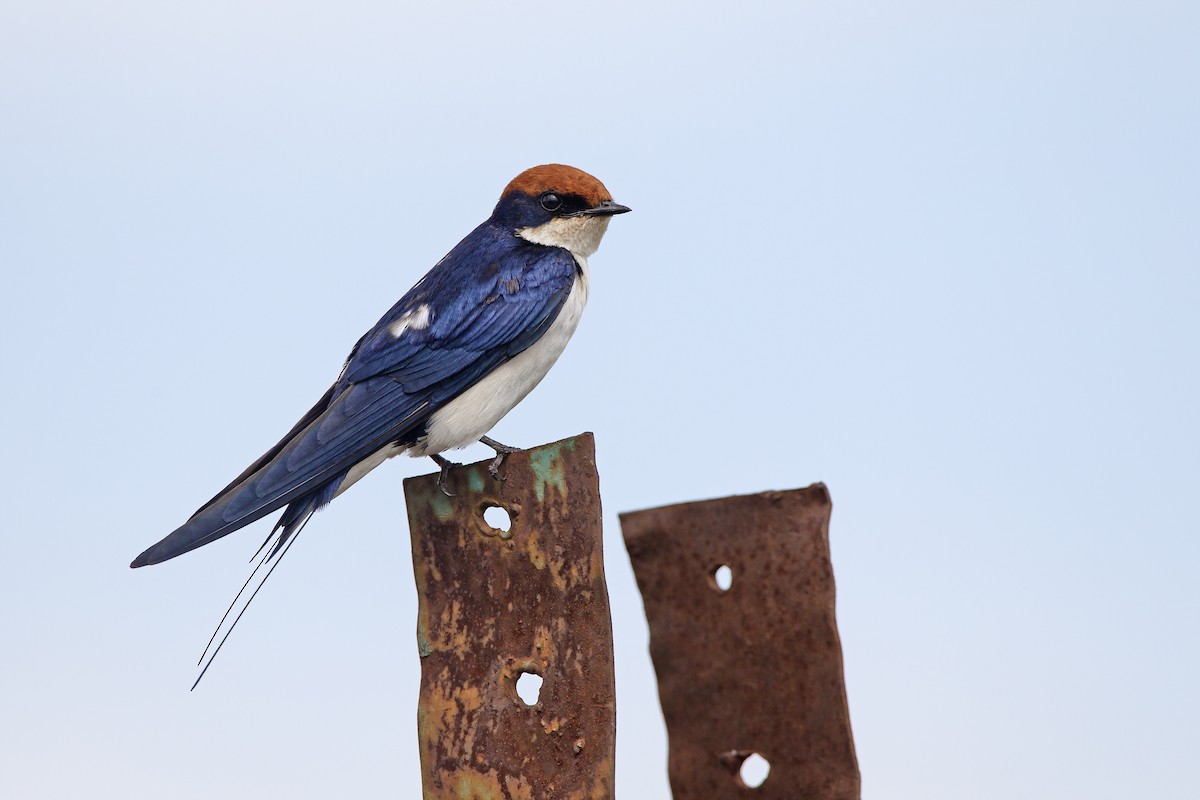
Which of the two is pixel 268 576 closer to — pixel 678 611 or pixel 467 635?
pixel 467 635

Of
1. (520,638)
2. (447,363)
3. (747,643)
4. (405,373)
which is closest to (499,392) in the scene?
(447,363)

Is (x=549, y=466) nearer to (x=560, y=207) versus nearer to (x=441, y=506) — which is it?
(x=441, y=506)

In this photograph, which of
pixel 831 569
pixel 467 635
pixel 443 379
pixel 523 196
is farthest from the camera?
pixel 523 196

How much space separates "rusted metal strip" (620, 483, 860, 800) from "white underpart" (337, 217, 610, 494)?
68 cm

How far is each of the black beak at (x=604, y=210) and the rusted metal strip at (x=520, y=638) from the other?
1.05m

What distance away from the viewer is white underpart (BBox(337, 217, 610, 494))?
4531 millimetres

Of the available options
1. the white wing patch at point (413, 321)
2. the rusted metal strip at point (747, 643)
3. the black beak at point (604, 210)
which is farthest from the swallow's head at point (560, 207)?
the rusted metal strip at point (747, 643)

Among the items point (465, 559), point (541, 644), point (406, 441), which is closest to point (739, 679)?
point (541, 644)

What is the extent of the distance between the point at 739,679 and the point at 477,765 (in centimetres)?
81

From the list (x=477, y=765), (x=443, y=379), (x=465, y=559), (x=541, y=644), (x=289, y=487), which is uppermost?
(x=443, y=379)

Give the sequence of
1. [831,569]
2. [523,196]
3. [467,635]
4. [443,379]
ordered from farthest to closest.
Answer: [523,196] → [443,379] → [467,635] → [831,569]

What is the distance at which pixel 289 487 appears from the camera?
4332mm

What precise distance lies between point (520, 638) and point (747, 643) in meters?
0.66

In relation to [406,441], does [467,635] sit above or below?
below
